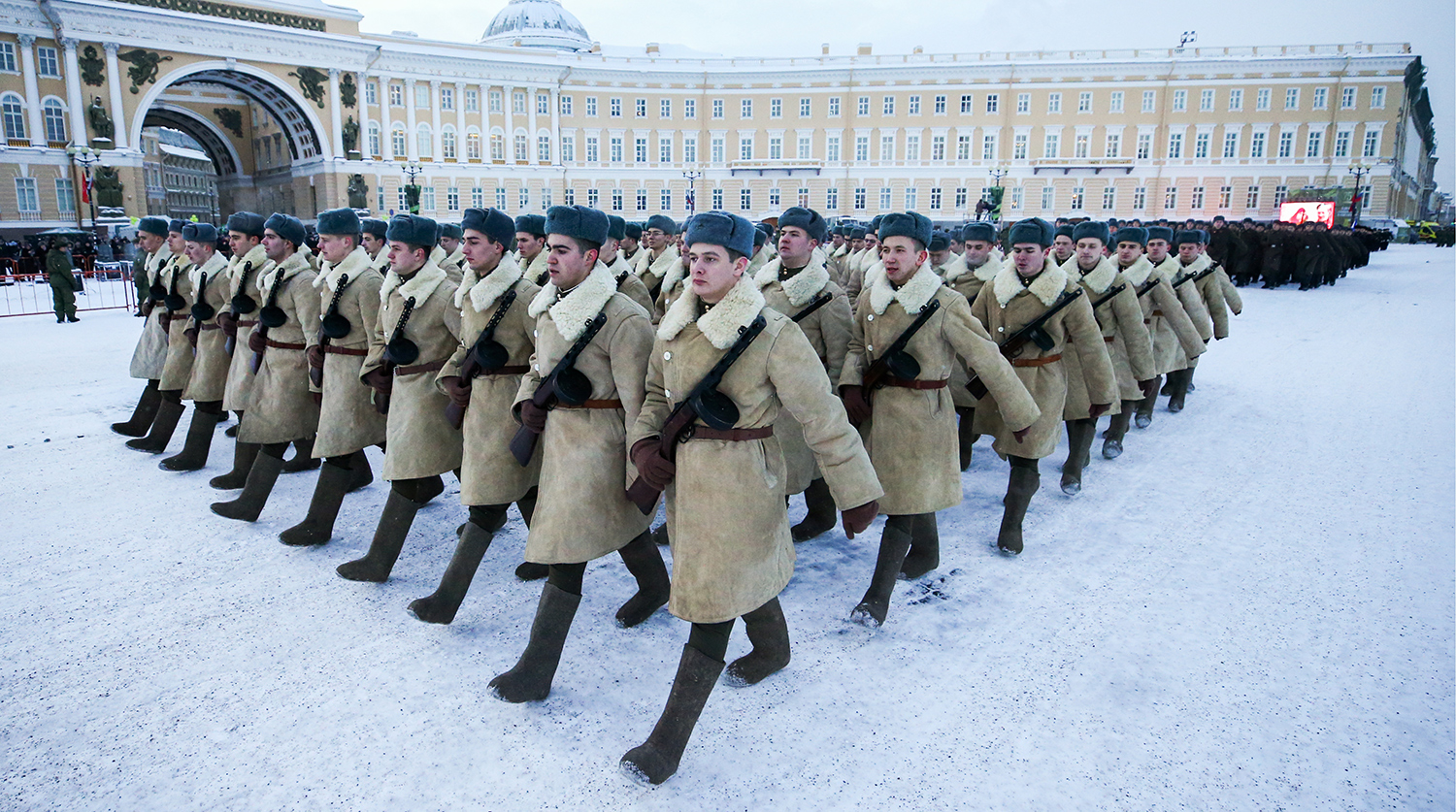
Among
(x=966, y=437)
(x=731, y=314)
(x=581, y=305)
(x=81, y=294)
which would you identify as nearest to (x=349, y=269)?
(x=581, y=305)

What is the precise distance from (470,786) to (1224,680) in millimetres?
2879

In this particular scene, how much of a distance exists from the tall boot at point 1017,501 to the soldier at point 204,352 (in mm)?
5302

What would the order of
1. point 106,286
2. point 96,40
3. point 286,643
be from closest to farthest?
1. point 286,643
2. point 106,286
3. point 96,40

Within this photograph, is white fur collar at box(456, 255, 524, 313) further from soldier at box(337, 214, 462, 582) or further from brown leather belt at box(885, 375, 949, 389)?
brown leather belt at box(885, 375, 949, 389)

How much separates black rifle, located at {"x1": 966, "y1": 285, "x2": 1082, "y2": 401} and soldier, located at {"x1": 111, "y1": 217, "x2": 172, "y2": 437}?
599 centimetres

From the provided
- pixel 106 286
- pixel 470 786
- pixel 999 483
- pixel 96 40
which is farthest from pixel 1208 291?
pixel 96 40

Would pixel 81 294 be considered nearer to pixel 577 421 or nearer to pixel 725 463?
pixel 577 421

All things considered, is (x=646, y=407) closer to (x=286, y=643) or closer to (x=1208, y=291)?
(x=286, y=643)

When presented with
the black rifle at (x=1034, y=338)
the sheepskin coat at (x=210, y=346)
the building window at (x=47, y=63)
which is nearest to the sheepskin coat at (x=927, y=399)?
the black rifle at (x=1034, y=338)

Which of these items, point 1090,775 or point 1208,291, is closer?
point 1090,775

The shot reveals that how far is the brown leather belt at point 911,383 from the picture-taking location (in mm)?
3891

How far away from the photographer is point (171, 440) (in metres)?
6.76

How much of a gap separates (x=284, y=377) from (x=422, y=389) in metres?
1.42

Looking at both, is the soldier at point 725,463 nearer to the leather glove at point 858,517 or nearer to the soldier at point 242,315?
the leather glove at point 858,517
